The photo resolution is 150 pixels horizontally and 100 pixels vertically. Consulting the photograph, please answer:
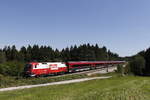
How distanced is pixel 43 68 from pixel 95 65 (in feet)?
99.7

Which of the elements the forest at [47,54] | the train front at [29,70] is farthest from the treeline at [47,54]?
the train front at [29,70]

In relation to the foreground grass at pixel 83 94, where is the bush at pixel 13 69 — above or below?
above

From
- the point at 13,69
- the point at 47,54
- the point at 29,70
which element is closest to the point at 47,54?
the point at 47,54

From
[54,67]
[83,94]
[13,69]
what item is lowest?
[83,94]

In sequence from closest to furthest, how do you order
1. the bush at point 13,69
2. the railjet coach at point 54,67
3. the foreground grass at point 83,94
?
1. the foreground grass at point 83,94
2. the railjet coach at point 54,67
3. the bush at point 13,69

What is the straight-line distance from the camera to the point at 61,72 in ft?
183

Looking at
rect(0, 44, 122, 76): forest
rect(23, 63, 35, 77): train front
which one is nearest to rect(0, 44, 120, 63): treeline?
rect(0, 44, 122, 76): forest

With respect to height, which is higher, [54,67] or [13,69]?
[54,67]

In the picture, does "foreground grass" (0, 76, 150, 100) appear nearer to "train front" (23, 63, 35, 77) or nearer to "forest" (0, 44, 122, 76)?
"train front" (23, 63, 35, 77)

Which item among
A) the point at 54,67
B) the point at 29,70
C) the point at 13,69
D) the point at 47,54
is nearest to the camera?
the point at 29,70

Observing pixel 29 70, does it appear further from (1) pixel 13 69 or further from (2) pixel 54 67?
(1) pixel 13 69

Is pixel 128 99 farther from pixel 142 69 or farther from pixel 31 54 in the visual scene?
pixel 31 54

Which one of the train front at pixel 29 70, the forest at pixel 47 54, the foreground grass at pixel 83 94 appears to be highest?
the forest at pixel 47 54

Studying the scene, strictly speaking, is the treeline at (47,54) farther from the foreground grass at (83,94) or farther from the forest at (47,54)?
the foreground grass at (83,94)
